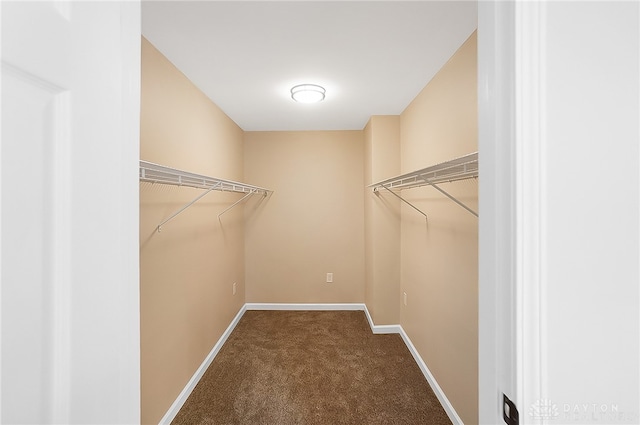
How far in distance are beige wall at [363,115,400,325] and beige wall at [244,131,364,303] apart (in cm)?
68

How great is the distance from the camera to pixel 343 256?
404cm

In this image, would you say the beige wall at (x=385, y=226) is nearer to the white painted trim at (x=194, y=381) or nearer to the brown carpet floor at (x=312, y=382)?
the brown carpet floor at (x=312, y=382)

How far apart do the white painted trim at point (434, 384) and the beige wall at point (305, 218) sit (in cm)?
119

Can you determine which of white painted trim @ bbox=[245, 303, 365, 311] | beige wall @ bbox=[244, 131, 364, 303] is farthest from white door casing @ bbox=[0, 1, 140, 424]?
white painted trim @ bbox=[245, 303, 365, 311]

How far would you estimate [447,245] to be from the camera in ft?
6.89

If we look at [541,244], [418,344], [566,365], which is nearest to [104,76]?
[541,244]

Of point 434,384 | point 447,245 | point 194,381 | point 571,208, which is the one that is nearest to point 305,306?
point 194,381

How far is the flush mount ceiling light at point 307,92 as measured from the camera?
2455 mm

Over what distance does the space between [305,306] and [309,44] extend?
3151mm

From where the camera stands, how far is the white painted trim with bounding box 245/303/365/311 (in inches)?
158

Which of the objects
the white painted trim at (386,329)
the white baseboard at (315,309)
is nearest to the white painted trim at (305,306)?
the white baseboard at (315,309)

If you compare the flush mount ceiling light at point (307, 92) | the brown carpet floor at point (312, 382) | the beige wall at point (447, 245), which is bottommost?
the brown carpet floor at point (312, 382)

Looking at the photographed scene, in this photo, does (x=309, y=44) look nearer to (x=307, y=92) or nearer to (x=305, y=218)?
(x=307, y=92)

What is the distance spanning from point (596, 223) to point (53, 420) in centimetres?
96
